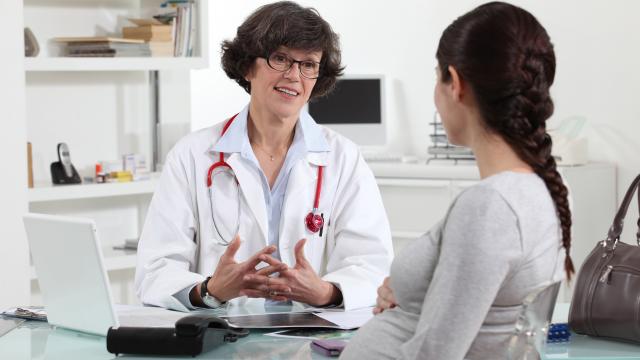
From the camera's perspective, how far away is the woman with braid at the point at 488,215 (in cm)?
141

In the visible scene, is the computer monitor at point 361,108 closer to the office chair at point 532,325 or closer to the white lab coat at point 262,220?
the white lab coat at point 262,220

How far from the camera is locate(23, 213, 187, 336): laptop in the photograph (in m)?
1.91

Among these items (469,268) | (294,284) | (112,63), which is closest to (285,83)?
(294,284)

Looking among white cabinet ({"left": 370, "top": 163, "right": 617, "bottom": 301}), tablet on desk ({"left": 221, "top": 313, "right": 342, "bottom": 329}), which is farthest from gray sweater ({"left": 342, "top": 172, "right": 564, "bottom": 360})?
white cabinet ({"left": 370, "top": 163, "right": 617, "bottom": 301})

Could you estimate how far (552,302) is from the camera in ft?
5.07

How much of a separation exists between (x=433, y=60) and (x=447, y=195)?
41.4 inches

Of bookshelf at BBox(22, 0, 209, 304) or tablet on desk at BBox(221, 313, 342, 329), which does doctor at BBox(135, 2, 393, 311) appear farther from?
bookshelf at BBox(22, 0, 209, 304)

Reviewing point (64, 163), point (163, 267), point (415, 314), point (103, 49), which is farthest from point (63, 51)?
point (415, 314)

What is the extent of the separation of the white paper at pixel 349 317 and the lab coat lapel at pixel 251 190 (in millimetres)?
404

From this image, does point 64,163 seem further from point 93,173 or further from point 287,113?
point 287,113

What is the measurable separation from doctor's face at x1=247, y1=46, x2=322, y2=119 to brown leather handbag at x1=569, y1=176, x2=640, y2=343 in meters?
0.94

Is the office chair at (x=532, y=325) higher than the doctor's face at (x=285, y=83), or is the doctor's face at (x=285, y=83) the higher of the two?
the doctor's face at (x=285, y=83)

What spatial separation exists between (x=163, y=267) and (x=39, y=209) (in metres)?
1.89

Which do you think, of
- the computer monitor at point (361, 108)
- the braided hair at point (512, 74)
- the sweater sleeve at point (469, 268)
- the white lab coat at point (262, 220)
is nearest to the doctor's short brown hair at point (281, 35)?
the white lab coat at point (262, 220)
